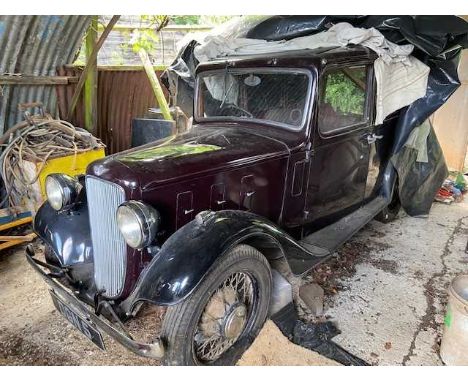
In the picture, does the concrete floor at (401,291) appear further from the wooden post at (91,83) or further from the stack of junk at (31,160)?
the wooden post at (91,83)

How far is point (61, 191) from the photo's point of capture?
231cm

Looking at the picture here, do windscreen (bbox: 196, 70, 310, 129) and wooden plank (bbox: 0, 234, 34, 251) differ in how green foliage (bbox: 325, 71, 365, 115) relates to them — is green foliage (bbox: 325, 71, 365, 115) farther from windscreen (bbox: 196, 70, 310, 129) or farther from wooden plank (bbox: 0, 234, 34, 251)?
wooden plank (bbox: 0, 234, 34, 251)

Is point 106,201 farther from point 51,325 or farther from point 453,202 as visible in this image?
point 453,202

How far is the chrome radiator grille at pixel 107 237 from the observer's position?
2.00 metres

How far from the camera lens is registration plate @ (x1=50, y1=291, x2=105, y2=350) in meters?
1.87

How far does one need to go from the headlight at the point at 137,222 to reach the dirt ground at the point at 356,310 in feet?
3.06

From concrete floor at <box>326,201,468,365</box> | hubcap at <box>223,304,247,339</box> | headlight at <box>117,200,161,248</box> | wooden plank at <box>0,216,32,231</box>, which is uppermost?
headlight at <box>117,200,161,248</box>

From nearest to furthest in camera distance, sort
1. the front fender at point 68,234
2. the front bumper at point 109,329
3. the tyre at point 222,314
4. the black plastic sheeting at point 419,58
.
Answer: the front bumper at point 109,329
the tyre at point 222,314
the front fender at point 68,234
the black plastic sheeting at point 419,58

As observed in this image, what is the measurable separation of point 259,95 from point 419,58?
1.99 meters

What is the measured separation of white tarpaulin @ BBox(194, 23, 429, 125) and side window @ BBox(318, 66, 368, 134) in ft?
0.58

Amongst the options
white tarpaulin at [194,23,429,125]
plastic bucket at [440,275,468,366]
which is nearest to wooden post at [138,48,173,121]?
white tarpaulin at [194,23,429,125]

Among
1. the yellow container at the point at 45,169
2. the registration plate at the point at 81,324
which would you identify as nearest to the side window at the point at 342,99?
the registration plate at the point at 81,324

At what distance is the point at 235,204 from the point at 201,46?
194cm

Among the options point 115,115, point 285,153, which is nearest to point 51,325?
point 285,153
